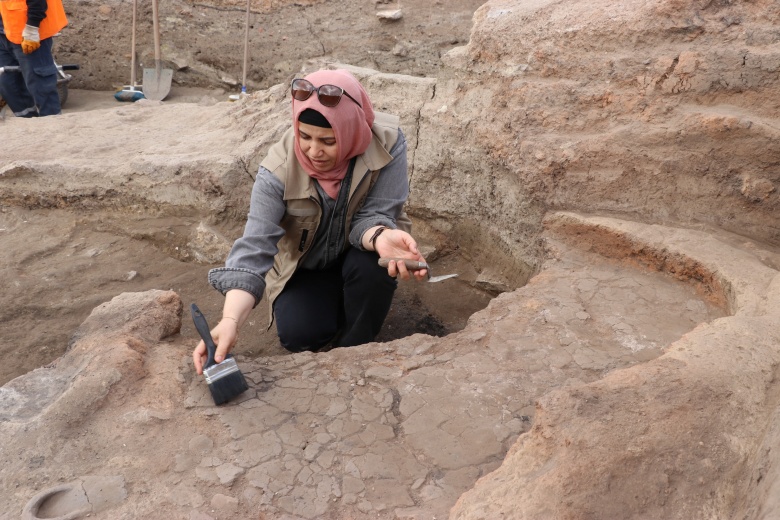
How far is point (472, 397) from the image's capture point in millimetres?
1858

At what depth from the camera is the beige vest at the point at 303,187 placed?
7.45ft

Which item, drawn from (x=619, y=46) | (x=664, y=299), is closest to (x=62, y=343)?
(x=664, y=299)

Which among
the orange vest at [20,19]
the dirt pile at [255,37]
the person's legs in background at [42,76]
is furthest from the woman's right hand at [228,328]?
the dirt pile at [255,37]

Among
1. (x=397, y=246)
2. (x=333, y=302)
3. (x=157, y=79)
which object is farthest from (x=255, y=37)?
(x=397, y=246)

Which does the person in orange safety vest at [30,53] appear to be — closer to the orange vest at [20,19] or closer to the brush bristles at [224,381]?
the orange vest at [20,19]

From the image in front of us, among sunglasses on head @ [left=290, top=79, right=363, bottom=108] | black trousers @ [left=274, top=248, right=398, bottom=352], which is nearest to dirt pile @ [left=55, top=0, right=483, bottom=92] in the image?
black trousers @ [left=274, top=248, right=398, bottom=352]

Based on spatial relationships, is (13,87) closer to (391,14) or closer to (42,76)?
(42,76)

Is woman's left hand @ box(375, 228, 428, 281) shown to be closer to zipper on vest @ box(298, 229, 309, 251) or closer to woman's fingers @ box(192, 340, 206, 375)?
zipper on vest @ box(298, 229, 309, 251)

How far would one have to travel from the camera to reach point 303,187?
2.28 meters

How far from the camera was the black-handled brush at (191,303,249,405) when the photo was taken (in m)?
1.81

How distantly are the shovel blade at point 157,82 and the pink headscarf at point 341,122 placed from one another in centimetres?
513

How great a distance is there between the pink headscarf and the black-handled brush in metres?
0.69

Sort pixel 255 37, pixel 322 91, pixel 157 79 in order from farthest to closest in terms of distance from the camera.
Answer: pixel 255 37 → pixel 157 79 → pixel 322 91

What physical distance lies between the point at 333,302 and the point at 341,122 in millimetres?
792
